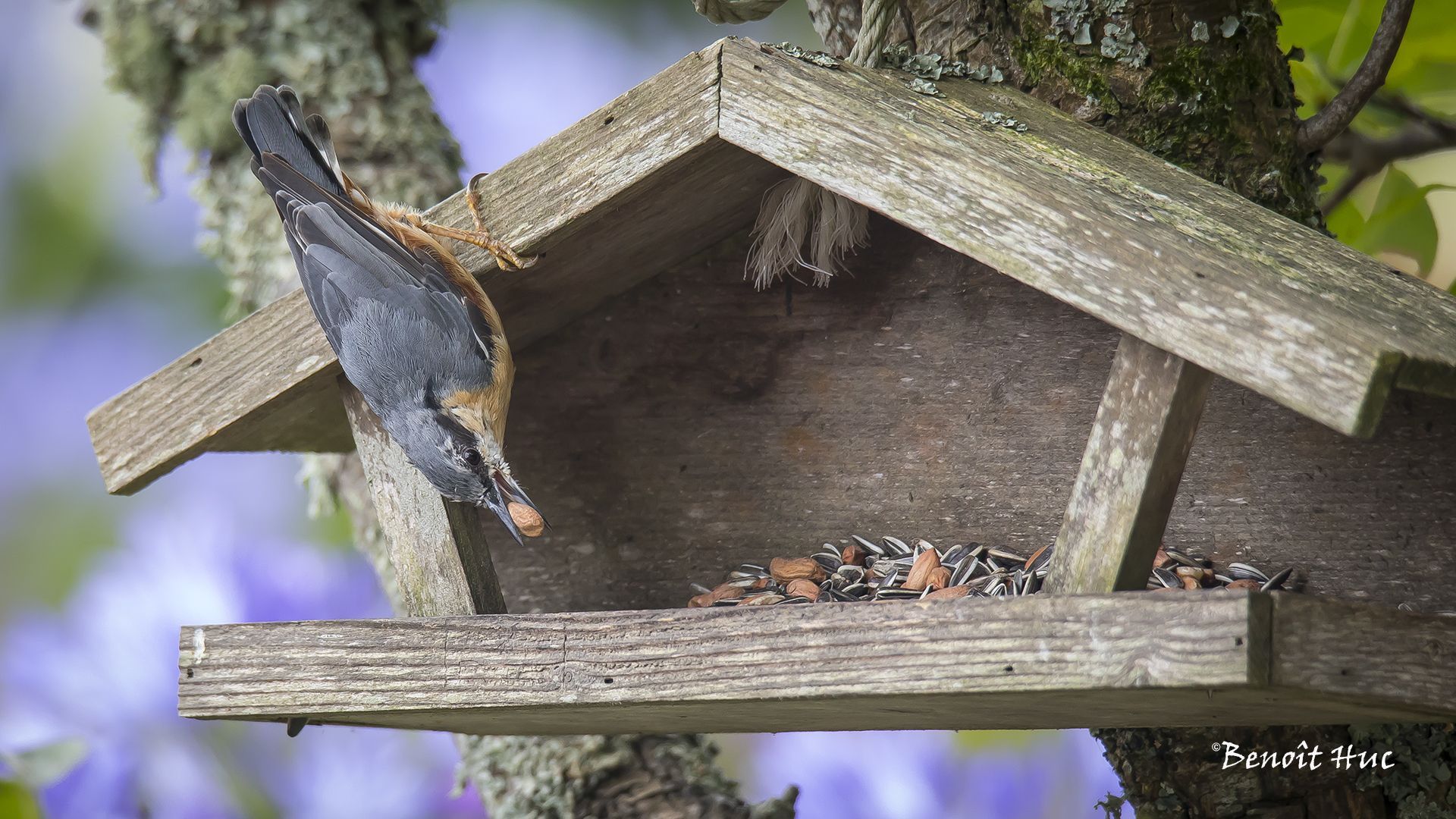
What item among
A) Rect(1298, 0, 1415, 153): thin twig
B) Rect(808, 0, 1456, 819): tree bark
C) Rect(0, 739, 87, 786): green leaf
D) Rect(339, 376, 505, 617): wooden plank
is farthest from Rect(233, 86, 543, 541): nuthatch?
Rect(1298, 0, 1415, 153): thin twig

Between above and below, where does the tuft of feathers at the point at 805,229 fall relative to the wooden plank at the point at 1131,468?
above

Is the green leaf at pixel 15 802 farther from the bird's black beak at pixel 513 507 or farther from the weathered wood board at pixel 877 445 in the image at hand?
the bird's black beak at pixel 513 507

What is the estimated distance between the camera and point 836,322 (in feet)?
6.01

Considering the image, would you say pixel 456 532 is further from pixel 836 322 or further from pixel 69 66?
pixel 69 66

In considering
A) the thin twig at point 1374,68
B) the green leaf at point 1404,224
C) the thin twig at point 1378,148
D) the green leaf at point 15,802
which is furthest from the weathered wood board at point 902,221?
Result: the thin twig at point 1378,148

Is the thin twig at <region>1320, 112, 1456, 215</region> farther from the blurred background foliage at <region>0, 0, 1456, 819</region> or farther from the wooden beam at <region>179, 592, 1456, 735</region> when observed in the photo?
the wooden beam at <region>179, 592, 1456, 735</region>

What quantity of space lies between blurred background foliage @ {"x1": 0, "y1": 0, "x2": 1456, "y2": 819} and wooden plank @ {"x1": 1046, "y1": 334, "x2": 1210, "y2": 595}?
0.88 metres

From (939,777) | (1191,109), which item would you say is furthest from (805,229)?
(939,777)

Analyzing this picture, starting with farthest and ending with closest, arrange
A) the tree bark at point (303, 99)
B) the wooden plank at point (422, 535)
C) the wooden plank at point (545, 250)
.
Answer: the tree bark at point (303, 99)
the wooden plank at point (422, 535)
the wooden plank at point (545, 250)

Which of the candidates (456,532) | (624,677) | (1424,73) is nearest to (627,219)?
(456,532)

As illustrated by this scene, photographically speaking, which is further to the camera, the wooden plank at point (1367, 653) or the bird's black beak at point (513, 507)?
the bird's black beak at point (513, 507)

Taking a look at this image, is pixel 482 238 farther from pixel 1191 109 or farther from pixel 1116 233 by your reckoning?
pixel 1191 109

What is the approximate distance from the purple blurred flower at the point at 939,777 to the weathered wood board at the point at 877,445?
0.79 m

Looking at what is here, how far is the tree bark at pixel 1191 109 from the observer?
5.70 feet
